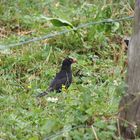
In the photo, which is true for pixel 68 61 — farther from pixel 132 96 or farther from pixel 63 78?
pixel 132 96

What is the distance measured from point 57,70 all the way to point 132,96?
10.9 ft

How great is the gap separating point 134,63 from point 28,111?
73.8 inches

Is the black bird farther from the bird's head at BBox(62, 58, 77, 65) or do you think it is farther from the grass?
the grass

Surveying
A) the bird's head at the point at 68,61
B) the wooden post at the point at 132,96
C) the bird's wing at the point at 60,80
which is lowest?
the bird's wing at the point at 60,80

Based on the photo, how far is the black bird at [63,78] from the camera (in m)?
6.32

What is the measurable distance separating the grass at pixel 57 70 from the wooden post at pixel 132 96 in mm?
71

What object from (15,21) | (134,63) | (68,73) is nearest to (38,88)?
(68,73)

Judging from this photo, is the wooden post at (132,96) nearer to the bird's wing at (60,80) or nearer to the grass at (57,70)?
the grass at (57,70)

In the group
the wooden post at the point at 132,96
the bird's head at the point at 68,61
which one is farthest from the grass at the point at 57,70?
the bird's head at the point at 68,61

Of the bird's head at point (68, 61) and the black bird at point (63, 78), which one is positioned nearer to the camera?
the black bird at point (63, 78)

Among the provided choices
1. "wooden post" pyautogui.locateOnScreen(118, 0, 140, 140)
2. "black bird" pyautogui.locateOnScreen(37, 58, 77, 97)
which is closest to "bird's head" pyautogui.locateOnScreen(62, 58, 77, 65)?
"black bird" pyautogui.locateOnScreen(37, 58, 77, 97)

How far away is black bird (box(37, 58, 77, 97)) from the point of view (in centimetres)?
632

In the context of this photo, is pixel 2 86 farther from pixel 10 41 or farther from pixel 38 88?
pixel 10 41

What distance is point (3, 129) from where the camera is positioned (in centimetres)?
488
